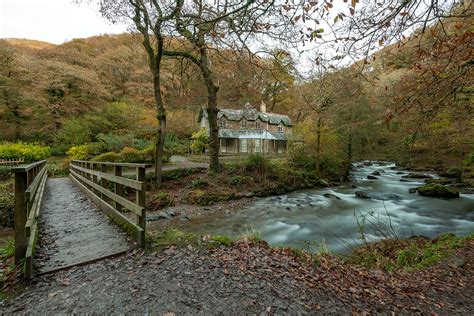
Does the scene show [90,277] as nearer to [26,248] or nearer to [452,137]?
[26,248]

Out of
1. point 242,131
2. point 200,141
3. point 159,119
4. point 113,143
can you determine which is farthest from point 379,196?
point 242,131

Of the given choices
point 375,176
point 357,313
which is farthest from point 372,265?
point 375,176

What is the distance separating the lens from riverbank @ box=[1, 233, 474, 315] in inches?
103

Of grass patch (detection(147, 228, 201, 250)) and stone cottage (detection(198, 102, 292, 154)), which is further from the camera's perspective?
stone cottage (detection(198, 102, 292, 154))

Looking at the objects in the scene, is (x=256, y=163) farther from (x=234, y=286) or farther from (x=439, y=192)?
(x=234, y=286)

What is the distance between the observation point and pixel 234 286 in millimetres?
2939

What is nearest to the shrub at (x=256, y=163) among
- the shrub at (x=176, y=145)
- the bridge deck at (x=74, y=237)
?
the bridge deck at (x=74, y=237)

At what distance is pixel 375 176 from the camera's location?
20438 millimetres

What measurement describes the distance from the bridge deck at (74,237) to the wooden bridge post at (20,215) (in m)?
0.29

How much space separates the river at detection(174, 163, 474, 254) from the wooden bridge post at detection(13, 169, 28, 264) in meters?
4.92

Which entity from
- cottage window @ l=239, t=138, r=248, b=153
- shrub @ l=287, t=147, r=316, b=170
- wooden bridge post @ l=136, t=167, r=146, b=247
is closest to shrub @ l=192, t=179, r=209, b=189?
shrub @ l=287, t=147, r=316, b=170

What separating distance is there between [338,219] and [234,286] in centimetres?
820

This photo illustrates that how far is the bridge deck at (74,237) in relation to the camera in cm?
346

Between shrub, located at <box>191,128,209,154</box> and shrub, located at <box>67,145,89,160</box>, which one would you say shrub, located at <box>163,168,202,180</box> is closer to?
shrub, located at <box>67,145,89,160</box>
